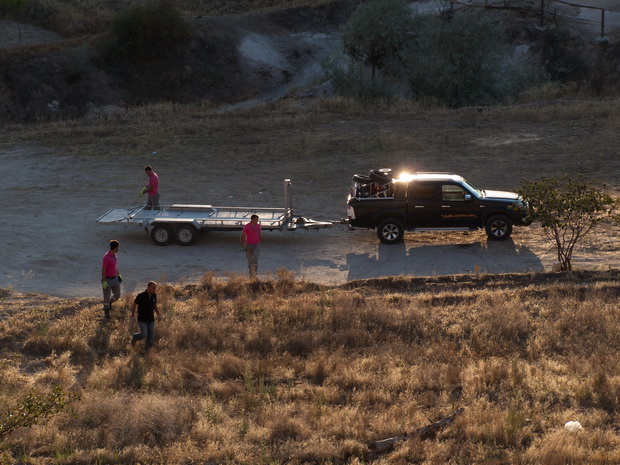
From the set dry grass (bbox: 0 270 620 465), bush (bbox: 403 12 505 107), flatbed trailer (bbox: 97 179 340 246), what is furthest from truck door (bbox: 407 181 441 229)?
bush (bbox: 403 12 505 107)

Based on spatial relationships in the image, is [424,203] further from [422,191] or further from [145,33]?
[145,33]

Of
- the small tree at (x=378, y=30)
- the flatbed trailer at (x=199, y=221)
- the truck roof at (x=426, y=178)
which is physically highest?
the small tree at (x=378, y=30)

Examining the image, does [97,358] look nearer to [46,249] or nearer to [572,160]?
[46,249]

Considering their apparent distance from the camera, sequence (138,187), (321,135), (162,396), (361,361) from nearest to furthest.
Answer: (162,396)
(361,361)
(138,187)
(321,135)

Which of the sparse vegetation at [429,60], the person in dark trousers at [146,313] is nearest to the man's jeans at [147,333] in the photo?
the person in dark trousers at [146,313]

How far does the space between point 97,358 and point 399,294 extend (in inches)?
234

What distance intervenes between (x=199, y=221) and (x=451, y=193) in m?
6.17

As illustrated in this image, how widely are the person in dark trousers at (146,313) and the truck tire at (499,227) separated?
9175 millimetres

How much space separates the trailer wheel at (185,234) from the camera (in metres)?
19.3

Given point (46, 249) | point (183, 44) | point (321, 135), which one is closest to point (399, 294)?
point (46, 249)

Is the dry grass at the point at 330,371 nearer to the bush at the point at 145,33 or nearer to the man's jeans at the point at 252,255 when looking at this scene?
the man's jeans at the point at 252,255

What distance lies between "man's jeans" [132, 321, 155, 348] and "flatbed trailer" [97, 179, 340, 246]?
6439 mm

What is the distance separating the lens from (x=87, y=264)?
18.3m

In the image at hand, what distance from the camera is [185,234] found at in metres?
19.4
